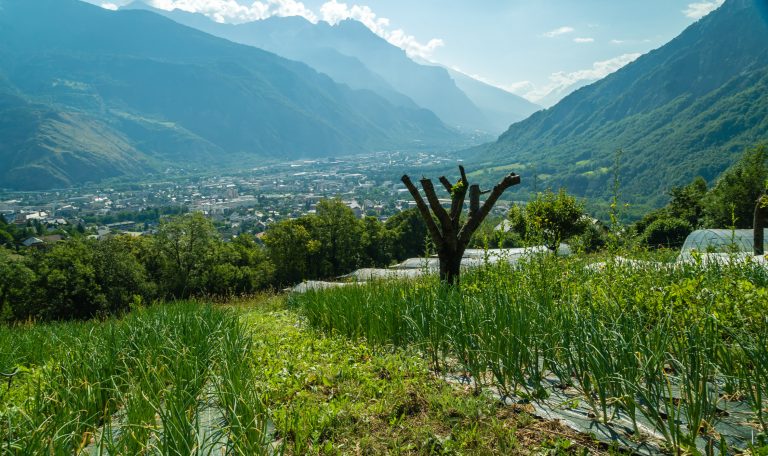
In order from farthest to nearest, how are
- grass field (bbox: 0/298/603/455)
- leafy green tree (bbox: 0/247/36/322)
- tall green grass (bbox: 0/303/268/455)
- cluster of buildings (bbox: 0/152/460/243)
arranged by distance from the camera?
cluster of buildings (bbox: 0/152/460/243) < leafy green tree (bbox: 0/247/36/322) < grass field (bbox: 0/298/603/455) < tall green grass (bbox: 0/303/268/455)

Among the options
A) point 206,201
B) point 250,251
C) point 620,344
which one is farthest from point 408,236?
point 206,201

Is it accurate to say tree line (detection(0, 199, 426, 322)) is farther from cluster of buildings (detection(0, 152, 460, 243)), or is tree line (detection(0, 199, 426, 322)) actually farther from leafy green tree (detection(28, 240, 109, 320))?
cluster of buildings (detection(0, 152, 460, 243))

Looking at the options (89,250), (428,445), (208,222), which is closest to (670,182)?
(208,222)

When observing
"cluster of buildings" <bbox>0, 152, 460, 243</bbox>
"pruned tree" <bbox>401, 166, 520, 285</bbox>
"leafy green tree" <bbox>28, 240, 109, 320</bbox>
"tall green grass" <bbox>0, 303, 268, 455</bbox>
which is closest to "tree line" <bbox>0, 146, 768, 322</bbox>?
"leafy green tree" <bbox>28, 240, 109, 320</bbox>

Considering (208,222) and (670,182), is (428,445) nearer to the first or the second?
(208,222)

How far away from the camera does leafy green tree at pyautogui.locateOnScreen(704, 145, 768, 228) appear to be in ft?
96.0

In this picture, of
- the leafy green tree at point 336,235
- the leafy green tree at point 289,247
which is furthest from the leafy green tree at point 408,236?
the leafy green tree at point 289,247

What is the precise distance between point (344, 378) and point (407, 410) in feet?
2.89

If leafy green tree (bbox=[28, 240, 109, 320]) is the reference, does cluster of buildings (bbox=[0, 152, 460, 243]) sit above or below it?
above

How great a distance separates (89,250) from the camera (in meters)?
30.3

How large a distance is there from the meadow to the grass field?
312mm

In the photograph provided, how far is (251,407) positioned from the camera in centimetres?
261

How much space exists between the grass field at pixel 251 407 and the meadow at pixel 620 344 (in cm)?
31

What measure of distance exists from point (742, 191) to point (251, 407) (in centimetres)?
3671
